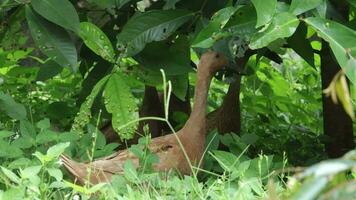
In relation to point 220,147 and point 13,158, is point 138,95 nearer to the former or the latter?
point 220,147

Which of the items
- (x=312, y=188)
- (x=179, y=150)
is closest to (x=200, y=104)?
(x=179, y=150)

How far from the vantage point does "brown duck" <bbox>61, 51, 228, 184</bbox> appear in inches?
125

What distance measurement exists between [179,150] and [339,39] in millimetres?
1235

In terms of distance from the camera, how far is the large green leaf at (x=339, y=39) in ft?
8.27

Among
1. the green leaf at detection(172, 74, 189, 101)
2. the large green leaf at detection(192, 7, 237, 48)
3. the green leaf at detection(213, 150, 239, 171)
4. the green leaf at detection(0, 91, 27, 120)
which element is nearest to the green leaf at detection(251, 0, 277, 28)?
the large green leaf at detection(192, 7, 237, 48)

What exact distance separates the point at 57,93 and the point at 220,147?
1.60 m

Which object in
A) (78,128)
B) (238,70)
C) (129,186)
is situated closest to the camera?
(129,186)

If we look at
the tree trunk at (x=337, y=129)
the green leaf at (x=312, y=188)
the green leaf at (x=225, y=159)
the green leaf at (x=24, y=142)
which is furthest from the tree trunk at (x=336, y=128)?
the green leaf at (x=312, y=188)

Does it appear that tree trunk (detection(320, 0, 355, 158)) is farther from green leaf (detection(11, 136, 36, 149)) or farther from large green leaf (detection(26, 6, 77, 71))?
green leaf (detection(11, 136, 36, 149))

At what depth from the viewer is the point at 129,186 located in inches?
110

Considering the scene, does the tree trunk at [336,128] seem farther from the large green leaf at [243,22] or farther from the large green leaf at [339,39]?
the large green leaf at [339,39]

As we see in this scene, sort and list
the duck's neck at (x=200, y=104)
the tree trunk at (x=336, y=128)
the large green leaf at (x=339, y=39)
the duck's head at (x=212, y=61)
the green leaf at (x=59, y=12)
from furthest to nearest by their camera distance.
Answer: the tree trunk at (x=336, y=128) < the duck's head at (x=212, y=61) < the duck's neck at (x=200, y=104) < the green leaf at (x=59, y=12) < the large green leaf at (x=339, y=39)

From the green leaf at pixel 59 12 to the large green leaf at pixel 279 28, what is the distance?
83cm

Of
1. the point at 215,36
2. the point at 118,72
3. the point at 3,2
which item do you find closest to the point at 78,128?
the point at 118,72
